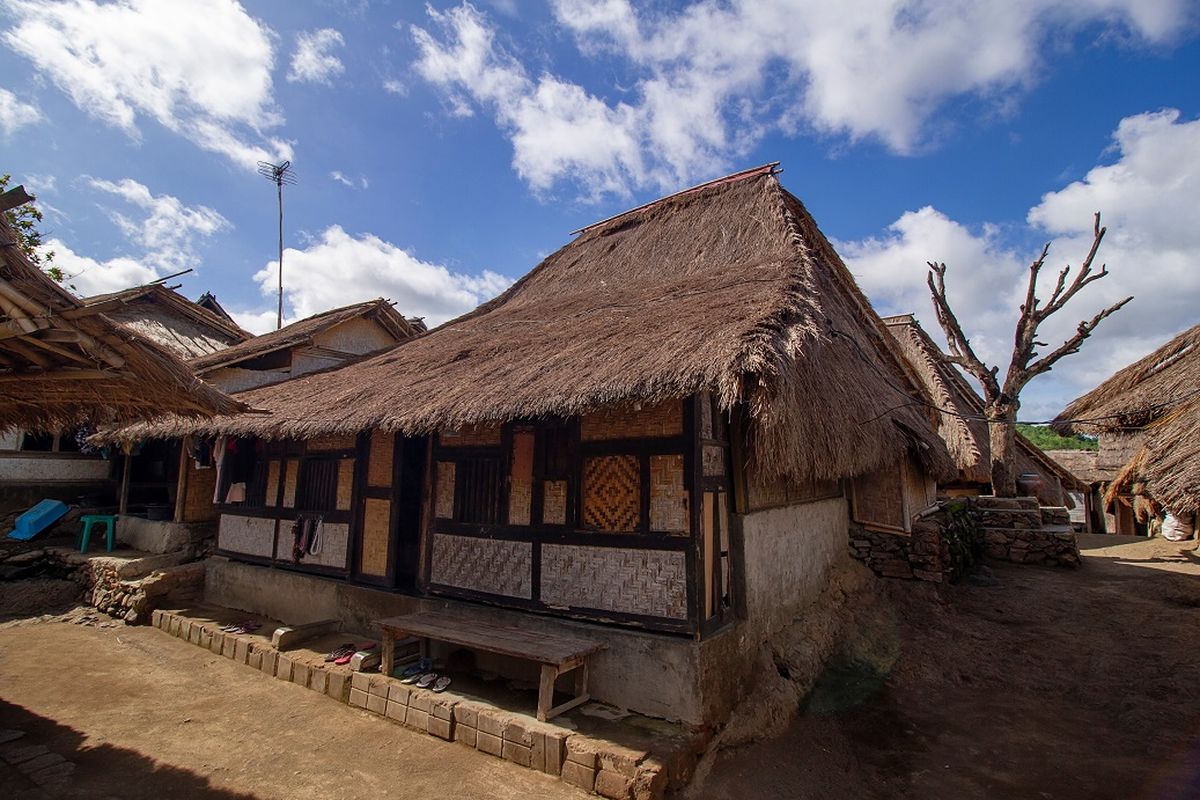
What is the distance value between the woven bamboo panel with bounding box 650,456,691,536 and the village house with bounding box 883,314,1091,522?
25.5 ft

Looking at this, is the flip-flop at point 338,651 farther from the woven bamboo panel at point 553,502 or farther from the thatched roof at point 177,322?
the thatched roof at point 177,322

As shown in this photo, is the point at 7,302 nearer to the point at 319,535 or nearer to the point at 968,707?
the point at 319,535

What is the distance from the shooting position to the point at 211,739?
4.61m

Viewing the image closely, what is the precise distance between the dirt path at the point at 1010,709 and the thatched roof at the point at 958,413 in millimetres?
3684

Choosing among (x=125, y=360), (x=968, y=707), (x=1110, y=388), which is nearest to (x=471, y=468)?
(x=125, y=360)

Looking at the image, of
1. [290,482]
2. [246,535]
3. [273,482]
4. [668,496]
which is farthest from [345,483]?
[668,496]

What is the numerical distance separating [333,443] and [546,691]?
4.66 m

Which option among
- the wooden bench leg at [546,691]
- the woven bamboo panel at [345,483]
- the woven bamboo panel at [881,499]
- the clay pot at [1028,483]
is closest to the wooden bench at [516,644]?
the wooden bench leg at [546,691]

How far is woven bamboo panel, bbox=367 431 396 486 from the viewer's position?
6793mm

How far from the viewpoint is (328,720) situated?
4871mm

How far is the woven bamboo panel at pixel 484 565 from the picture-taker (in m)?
5.32

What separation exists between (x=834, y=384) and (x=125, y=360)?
5.93 metres

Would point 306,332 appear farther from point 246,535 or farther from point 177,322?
point 177,322

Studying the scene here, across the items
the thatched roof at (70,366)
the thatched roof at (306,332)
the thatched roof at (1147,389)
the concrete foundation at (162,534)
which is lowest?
the concrete foundation at (162,534)
